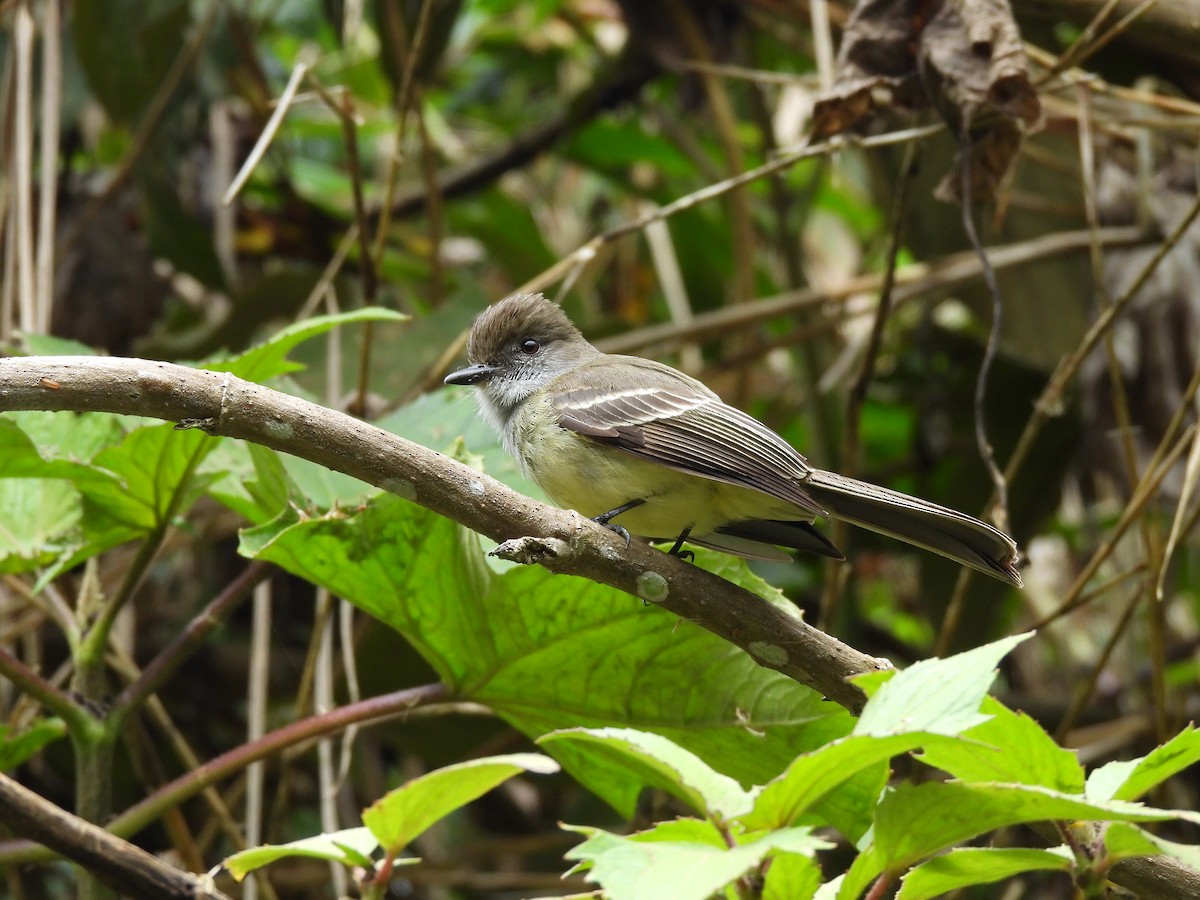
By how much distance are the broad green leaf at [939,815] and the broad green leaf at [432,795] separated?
352 mm

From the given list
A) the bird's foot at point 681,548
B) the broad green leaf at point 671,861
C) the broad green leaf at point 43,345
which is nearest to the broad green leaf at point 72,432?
the broad green leaf at point 43,345

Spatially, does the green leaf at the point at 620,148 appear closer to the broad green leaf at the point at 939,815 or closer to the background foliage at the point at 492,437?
the background foliage at the point at 492,437

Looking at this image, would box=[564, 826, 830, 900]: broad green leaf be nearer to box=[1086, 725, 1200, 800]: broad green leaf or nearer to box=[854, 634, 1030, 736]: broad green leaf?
box=[854, 634, 1030, 736]: broad green leaf

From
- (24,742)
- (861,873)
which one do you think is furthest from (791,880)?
(24,742)

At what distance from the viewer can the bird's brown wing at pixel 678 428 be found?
94.2 inches

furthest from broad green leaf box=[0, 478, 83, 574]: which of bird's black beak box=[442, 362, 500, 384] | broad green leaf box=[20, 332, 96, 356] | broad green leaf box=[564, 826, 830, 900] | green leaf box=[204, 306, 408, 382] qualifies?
broad green leaf box=[564, 826, 830, 900]

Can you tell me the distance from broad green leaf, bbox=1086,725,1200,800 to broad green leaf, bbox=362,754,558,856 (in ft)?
1.88

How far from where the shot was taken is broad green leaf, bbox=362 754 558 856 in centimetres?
130

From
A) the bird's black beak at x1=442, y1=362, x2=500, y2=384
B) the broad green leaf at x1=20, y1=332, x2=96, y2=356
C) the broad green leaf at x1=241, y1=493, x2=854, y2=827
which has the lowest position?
the broad green leaf at x1=241, y1=493, x2=854, y2=827

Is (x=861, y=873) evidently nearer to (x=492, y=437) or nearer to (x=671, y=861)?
(x=671, y=861)

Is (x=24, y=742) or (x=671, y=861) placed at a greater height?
(x=671, y=861)

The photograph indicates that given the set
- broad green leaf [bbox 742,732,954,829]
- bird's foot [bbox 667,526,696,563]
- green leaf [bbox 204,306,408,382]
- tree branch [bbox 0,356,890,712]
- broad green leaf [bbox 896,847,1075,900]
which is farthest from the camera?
bird's foot [bbox 667,526,696,563]

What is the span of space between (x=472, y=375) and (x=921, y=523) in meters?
1.16

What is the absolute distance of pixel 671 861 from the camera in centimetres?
111
